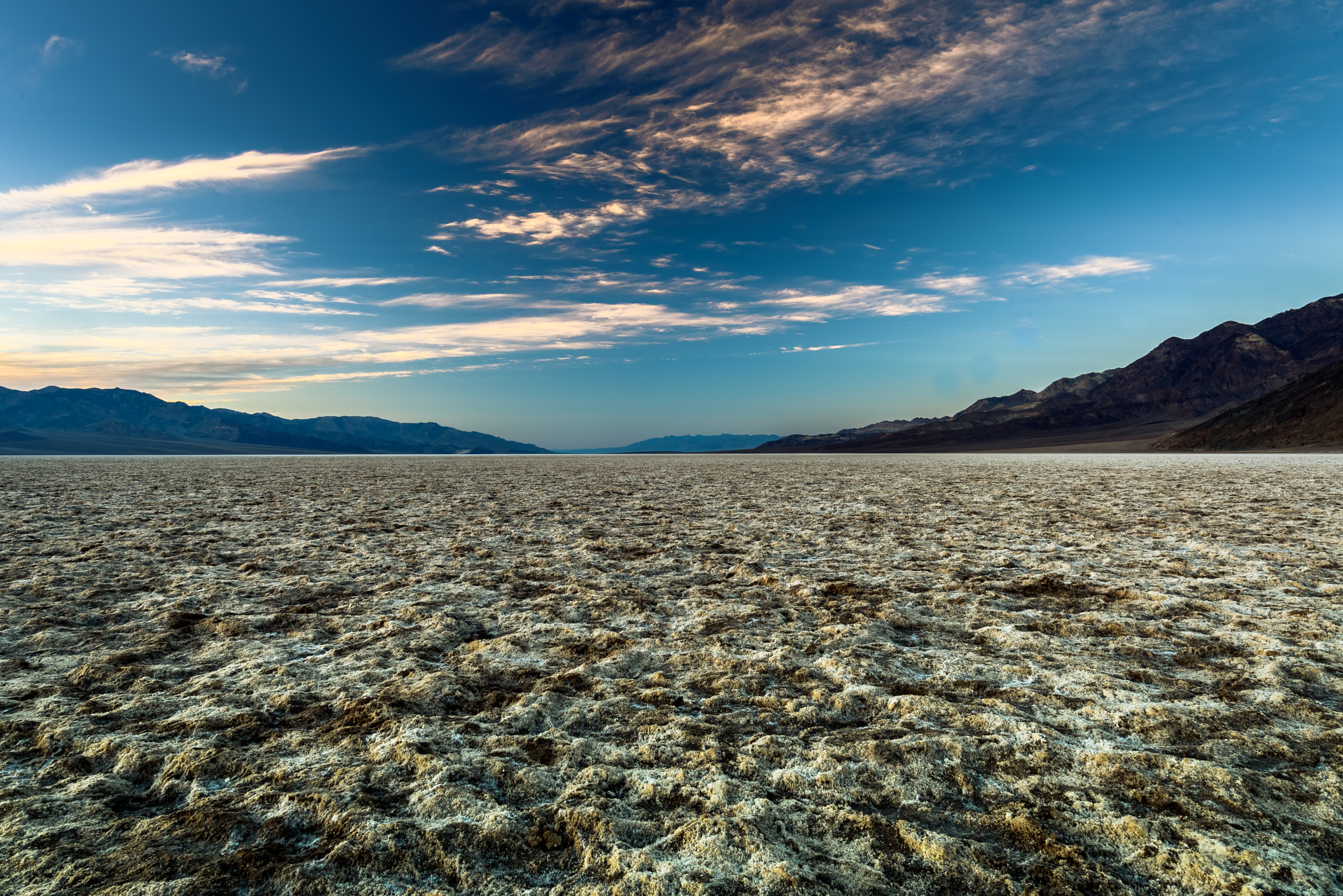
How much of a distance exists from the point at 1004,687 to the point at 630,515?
8.88 metres

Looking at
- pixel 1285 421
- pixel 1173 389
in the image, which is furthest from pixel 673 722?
pixel 1173 389

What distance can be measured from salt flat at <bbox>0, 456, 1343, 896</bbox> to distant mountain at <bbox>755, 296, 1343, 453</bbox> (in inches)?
5703

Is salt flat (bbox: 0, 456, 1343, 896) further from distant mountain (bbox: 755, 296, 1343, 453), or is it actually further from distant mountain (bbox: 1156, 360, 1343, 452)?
distant mountain (bbox: 755, 296, 1343, 453)

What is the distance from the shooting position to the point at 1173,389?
174m

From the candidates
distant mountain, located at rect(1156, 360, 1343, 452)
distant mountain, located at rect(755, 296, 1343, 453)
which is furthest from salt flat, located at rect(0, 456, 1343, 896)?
distant mountain, located at rect(755, 296, 1343, 453)

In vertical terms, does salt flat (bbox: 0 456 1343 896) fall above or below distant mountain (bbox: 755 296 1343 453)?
below

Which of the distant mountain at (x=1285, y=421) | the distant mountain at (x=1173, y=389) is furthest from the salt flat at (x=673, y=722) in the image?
the distant mountain at (x=1173, y=389)

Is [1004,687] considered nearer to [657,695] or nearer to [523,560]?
[657,695]

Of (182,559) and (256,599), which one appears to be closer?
(256,599)

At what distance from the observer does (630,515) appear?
40.0 feet

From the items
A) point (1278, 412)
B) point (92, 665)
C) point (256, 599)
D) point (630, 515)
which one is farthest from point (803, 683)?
point (1278, 412)

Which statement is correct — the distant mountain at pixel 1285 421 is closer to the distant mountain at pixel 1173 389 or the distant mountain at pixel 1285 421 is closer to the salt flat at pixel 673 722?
the distant mountain at pixel 1173 389

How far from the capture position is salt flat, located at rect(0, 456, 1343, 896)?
2.19m

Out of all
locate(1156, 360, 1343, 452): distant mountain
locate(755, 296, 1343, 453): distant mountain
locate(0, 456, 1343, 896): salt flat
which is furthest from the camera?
locate(755, 296, 1343, 453): distant mountain
